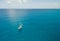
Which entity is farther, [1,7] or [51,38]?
[51,38]

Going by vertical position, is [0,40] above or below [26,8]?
below

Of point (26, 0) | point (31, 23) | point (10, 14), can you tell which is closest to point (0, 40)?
point (10, 14)

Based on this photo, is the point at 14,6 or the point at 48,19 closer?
the point at 14,6

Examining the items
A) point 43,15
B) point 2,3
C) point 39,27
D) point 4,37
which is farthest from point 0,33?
point 43,15

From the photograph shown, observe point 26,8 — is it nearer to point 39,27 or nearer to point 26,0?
point 26,0

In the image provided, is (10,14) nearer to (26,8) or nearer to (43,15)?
(26,8)

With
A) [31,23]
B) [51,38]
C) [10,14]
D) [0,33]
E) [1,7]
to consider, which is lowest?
[51,38]
